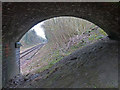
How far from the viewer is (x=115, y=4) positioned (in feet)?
11.1

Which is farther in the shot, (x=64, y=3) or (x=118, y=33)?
(x=118, y=33)

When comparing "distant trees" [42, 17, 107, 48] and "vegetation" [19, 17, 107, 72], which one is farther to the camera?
"distant trees" [42, 17, 107, 48]

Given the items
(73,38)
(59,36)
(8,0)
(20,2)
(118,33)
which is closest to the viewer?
(8,0)

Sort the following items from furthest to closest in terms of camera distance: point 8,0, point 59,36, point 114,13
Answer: point 59,36 < point 114,13 < point 8,0

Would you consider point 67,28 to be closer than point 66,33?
Yes

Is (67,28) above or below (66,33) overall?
above

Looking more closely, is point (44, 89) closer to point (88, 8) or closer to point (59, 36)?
point (88, 8)

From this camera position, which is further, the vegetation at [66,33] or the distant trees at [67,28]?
the distant trees at [67,28]

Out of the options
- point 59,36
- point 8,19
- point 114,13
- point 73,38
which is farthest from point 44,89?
point 59,36

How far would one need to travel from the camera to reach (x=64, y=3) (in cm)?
357

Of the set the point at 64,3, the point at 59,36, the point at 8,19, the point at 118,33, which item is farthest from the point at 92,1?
the point at 59,36

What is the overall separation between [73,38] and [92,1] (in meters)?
6.14

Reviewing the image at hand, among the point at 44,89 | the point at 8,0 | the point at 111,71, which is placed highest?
the point at 8,0

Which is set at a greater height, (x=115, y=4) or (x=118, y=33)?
(x=115, y=4)
